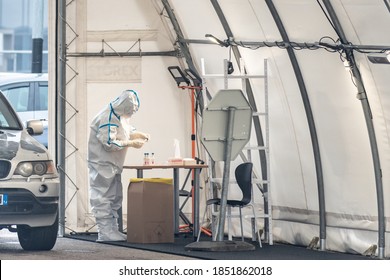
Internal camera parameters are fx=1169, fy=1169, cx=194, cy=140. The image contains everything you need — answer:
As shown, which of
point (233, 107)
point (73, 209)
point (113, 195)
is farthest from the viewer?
point (73, 209)

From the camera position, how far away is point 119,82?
14906 mm

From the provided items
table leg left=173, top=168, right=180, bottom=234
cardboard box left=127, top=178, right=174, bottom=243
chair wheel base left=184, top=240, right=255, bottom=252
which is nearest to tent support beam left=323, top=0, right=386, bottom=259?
chair wheel base left=184, top=240, right=255, bottom=252

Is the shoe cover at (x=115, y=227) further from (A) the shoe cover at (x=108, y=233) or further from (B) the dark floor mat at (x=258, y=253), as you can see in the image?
(B) the dark floor mat at (x=258, y=253)

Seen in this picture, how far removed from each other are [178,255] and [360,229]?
1.80 metres

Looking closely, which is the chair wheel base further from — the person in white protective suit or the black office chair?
the person in white protective suit

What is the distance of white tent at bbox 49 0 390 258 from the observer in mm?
10867

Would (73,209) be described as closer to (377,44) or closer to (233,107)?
(233,107)

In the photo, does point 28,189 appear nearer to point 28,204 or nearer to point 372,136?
point 28,204

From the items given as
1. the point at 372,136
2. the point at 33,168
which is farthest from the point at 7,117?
the point at 372,136

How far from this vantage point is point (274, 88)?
12.7 metres

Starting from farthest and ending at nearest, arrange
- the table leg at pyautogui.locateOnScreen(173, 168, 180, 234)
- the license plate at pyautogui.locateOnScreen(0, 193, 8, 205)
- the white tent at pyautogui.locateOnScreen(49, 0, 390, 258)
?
the table leg at pyautogui.locateOnScreen(173, 168, 180, 234), the white tent at pyautogui.locateOnScreen(49, 0, 390, 258), the license plate at pyautogui.locateOnScreen(0, 193, 8, 205)

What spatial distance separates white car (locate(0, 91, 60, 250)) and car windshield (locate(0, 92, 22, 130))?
0.79 ft

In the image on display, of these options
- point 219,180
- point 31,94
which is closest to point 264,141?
point 219,180

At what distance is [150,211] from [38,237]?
1.75 m
